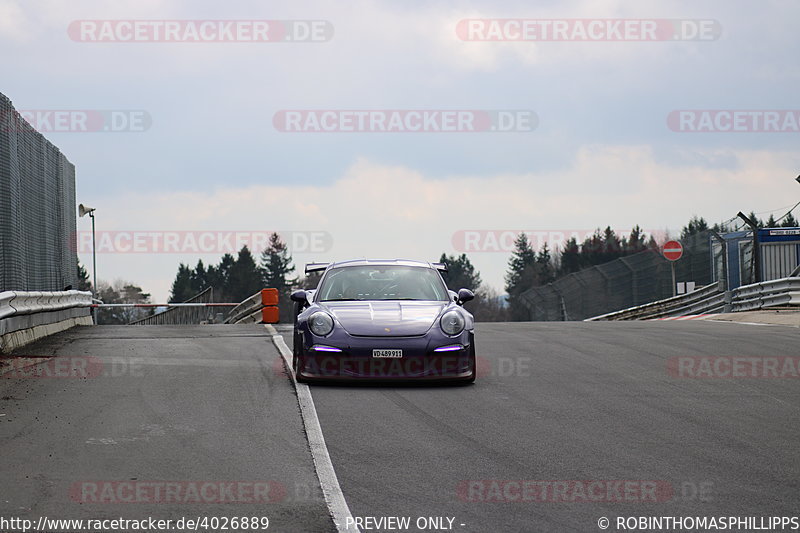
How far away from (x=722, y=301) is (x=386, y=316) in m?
19.9

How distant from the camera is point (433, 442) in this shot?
23.1ft

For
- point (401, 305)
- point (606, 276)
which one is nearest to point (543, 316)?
point (606, 276)

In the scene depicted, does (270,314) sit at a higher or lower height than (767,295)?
lower

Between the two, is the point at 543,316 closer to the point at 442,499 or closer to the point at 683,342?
the point at 683,342

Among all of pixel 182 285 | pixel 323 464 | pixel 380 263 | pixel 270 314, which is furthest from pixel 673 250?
pixel 182 285

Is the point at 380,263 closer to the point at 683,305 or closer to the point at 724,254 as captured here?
the point at 724,254

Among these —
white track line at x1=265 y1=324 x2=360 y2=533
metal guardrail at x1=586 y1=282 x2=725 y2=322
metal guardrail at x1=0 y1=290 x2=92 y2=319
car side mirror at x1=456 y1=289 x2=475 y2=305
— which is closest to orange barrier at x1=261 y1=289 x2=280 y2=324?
metal guardrail at x1=0 y1=290 x2=92 y2=319

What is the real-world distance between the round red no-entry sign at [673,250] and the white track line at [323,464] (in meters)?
23.6

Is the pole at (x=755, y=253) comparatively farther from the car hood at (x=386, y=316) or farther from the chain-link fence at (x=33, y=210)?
the car hood at (x=386, y=316)

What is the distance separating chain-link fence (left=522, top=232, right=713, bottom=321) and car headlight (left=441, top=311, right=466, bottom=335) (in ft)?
81.6

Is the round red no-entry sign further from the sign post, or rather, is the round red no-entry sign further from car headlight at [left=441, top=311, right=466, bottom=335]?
car headlight at [left=441, top=311, right=466, bottom=335]

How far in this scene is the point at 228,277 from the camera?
401 feet

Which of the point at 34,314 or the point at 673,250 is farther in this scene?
the point at 673,250

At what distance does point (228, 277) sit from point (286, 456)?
117 metres
